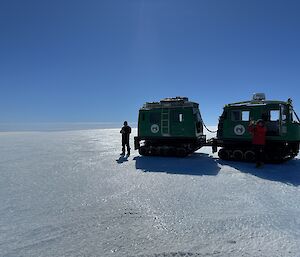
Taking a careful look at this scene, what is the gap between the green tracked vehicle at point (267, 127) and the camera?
13109 millimetres

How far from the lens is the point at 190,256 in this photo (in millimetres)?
4461

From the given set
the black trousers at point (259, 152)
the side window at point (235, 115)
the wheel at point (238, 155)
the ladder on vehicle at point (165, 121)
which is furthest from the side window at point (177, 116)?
the black trousers at point (259, 152)

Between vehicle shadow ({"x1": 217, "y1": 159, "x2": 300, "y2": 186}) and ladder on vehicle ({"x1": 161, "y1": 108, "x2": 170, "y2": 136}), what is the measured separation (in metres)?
3.41

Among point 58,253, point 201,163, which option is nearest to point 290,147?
point 201,163

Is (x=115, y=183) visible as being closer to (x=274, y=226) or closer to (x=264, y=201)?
(x=264, y=201)

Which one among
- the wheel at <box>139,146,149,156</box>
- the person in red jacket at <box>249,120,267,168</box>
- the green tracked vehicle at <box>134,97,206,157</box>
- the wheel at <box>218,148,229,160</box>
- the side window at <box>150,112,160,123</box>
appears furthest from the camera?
the wheel at <box>139,146,149,156</box>

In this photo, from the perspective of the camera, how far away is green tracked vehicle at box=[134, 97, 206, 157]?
1549cm

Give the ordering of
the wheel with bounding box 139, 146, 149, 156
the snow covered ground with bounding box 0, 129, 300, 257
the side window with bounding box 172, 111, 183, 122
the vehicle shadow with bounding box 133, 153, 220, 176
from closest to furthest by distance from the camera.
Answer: the snow covered ground with bounding box 0, 129, 300, 257
the vehicle shadow with bounding box 133, 153, 220, 176
the side window with bounding box 172, 111, 183, 122
the wheel with bounding box 139, 146, 149, 156

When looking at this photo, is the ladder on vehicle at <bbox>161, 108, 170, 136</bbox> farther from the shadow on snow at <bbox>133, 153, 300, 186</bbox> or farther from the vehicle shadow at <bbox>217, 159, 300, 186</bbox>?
the vehicle shadow at <bbox>217, 159, 300, 186</bbox>

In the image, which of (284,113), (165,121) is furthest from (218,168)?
(165,121)

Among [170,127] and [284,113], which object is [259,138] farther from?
[170,127]

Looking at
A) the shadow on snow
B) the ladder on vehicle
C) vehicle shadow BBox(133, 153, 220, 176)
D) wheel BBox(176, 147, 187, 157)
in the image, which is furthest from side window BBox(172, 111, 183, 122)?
the shadow on snow

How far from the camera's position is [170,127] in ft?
52.2

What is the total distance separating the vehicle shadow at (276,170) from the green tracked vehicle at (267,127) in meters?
0.56
